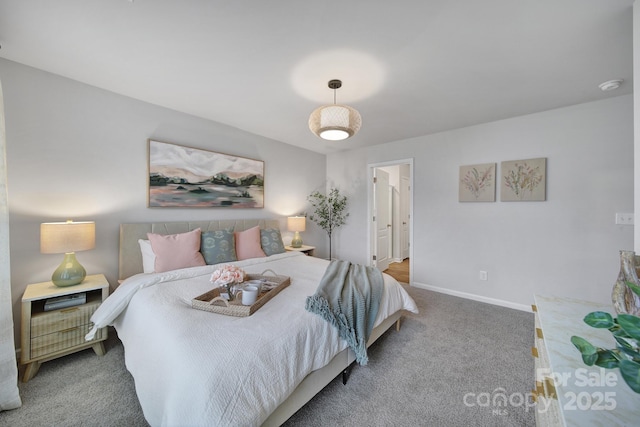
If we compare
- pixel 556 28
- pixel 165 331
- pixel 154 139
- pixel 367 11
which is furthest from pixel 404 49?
pixel 154 139

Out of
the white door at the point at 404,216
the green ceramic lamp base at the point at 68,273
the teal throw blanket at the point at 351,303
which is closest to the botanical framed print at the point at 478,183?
the teal throw blanket at the point at 351,303

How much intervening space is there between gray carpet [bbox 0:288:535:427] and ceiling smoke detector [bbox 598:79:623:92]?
2436 mm

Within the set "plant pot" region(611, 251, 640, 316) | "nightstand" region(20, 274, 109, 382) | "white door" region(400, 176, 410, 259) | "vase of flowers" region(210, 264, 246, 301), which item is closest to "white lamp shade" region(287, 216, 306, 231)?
"vase of flowers" region(210, 264, 246, 301)

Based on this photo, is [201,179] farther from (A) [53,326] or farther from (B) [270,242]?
(A) [53,326]

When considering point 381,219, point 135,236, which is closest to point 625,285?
point 135,236

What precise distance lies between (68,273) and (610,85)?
16.2 ft

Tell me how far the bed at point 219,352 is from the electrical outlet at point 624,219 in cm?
252

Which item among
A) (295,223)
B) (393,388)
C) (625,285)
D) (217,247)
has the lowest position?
(393,388)

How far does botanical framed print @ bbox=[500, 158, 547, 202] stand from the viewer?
2.76 metres

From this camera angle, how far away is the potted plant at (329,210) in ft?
15.0

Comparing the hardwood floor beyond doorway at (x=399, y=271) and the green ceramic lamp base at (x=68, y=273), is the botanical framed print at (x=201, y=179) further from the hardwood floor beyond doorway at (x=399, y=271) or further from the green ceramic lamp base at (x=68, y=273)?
the hardwood floor beyond doorway at (x=399, y=271)

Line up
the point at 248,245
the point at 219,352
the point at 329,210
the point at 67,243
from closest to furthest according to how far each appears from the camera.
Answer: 1. the point at 219,352
2. the point at 67,243
3. the point at 248,245
4. the point at 329,210

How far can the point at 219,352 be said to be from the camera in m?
1.09

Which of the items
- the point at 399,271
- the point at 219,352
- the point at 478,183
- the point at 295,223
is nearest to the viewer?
the point at 219,352
